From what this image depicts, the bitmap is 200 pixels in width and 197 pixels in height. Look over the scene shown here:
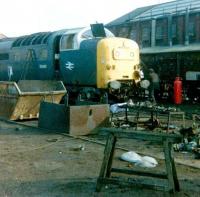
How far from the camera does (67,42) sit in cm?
1742

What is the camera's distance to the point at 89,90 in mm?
16734

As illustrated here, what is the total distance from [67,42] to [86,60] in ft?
4.54

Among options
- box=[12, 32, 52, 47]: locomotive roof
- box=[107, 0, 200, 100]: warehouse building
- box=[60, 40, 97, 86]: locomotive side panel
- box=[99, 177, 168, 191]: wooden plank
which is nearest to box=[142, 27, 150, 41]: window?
box=[107, 0, 200, 100]: warehouse building

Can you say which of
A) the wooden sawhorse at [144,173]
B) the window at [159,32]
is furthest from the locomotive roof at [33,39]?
the window at [159,32]

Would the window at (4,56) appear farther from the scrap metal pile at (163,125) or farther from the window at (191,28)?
the window at (191,28)

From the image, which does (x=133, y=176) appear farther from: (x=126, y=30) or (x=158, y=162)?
(x=126, y=30)

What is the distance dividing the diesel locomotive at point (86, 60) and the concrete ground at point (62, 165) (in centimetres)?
586

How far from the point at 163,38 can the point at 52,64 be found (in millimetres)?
18838

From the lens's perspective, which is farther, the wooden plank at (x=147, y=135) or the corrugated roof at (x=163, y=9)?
the corrugated roof at (x=163, y=9)

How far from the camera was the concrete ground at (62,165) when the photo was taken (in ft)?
19.9

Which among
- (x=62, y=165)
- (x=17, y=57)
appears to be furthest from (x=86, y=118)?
(x=17, y=57)

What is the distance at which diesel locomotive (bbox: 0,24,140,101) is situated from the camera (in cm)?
1633

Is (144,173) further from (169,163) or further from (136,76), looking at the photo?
(136,76)

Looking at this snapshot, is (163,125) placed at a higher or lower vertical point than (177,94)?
higher
